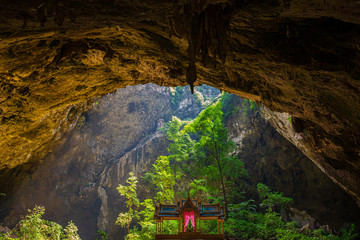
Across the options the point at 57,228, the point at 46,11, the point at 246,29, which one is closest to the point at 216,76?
the point at 246,29

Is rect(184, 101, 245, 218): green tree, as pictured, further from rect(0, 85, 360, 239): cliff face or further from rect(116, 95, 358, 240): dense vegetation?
rect(0, 85, 360, 239): cliff face

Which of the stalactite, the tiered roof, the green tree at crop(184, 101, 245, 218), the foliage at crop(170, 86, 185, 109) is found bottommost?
the tiered roof

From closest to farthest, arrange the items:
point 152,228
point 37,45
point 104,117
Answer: point 37,45 < point 152,228 < point 104,117

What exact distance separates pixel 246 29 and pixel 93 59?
166 inches

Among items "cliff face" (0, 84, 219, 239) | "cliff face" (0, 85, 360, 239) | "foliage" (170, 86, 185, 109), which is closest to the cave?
"cliff face" (0, 85, 360, 239)

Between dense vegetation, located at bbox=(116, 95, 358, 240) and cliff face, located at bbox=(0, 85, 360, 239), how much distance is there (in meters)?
1.32

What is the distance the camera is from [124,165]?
24000 mm

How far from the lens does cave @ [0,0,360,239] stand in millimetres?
2781

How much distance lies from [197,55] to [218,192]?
14054 millimetres

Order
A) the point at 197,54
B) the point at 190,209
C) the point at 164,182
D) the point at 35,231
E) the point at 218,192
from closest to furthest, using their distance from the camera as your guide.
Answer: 1. the point at 197,54
2. the point at 190,209
3. the point at 35,231
4. the point at 218,192
5. the point at 164,182

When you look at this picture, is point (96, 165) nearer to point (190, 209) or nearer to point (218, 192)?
point (218, 192)

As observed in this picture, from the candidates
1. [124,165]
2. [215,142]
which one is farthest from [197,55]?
[124,165]

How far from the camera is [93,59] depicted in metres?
5.96

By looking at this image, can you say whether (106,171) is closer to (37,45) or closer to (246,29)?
(37,45)
